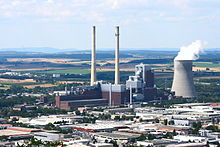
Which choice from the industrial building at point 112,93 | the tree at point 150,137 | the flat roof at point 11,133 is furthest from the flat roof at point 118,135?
the industrial building at point 112,93

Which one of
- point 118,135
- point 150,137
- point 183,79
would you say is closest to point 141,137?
point 150,137

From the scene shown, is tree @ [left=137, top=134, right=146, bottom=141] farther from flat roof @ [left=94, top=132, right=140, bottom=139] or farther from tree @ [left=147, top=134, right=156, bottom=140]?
flat roof @ [left=94, top=132, right=140, bottom=139]

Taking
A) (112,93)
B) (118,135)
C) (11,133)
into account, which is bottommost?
(118,135)

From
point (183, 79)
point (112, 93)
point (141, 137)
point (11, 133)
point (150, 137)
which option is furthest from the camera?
point (183, 79)

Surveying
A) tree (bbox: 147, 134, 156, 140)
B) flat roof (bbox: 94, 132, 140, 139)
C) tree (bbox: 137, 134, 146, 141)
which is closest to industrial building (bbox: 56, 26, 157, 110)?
flat roof (bbox: 94, 132, 140, 139)

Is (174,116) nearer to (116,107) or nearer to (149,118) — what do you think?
(149,118)

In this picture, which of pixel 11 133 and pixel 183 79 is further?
pixel 183 79

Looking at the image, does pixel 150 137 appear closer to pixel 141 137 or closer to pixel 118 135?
pixel 141 137
